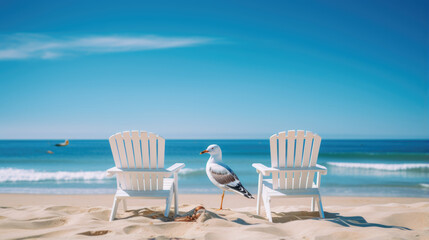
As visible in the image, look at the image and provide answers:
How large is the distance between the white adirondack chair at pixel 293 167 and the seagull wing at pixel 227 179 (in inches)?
12.7

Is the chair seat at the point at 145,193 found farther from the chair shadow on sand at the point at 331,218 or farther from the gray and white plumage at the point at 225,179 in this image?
the chair shadow on sand at the point at 331,218

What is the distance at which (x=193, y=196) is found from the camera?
19.9ft

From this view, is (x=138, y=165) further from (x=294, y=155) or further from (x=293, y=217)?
(x=293, y=217)

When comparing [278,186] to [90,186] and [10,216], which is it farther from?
[90,186]

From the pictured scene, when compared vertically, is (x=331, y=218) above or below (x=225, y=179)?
below

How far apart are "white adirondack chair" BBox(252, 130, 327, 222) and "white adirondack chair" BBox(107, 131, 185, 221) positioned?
1253 millimetres

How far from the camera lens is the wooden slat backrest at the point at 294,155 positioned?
3357 millimetres

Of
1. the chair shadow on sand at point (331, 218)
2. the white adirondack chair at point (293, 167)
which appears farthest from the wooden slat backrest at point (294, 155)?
the chair shadow on sand at point (331, 218)

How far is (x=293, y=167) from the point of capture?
344 centimetres

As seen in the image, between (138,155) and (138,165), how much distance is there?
0.43 feet

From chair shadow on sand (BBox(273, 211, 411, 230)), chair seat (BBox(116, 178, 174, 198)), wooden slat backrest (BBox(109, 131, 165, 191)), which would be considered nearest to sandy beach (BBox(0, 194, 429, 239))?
chair shadow on sand (BBox(273, 211, 411, 230))

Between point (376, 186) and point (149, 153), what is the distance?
6943 millimetres

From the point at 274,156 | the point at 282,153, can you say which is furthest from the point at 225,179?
the point at 282,153

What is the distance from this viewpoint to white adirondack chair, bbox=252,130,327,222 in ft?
11.0
